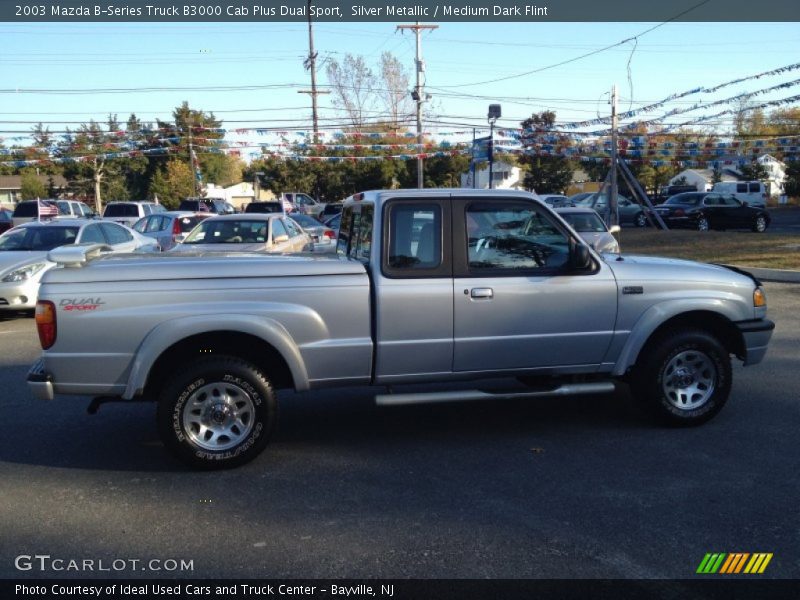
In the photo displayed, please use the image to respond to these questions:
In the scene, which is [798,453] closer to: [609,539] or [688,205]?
[609,539]

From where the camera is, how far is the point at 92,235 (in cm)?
1356

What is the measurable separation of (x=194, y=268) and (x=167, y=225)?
17.2 metres

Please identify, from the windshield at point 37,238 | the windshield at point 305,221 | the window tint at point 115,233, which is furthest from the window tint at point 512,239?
the windshield at point 305,221

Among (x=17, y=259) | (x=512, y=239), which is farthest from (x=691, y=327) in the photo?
(x=17, y=259)

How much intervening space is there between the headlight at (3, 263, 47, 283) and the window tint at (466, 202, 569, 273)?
321 inches

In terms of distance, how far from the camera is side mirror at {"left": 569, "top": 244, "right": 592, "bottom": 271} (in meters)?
5.57

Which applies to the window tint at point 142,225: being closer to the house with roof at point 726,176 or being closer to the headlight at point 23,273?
the headlight at point 23,273

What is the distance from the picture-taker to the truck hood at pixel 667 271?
577cm

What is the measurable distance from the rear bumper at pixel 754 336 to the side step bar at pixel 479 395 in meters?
1.24

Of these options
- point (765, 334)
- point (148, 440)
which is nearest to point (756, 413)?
point (765, 334)

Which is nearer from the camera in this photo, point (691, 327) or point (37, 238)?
point (691, 327)

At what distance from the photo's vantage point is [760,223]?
29.2 metres

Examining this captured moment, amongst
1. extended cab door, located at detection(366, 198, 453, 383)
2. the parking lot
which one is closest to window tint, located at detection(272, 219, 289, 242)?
the parking lot

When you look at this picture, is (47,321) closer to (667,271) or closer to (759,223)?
(667,271)
